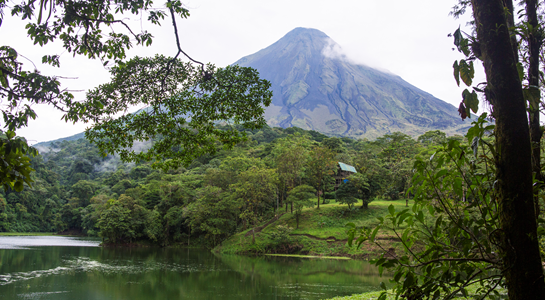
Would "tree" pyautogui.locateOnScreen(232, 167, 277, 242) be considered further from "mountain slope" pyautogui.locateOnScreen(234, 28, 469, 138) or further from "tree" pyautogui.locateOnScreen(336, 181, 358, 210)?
"mountain slope" pyautogui.locateOnScreen(234, 28, 469, 138)

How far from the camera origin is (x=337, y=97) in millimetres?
130375

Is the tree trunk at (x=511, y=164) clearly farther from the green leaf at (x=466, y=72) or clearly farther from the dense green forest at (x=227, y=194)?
the dense green forest at (x=227, y=194)

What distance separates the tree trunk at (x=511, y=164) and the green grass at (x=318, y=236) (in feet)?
66.8

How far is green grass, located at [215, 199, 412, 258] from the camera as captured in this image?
21.7 m

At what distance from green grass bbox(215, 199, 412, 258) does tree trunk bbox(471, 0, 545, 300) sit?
20.4 meters

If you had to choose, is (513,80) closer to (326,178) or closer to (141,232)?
(326,178)

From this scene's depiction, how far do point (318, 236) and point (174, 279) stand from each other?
12.4 metres

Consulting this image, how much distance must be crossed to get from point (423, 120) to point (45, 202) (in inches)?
4289

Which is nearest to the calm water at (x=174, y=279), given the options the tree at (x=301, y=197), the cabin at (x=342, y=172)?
the tree at (x=301, y=197)

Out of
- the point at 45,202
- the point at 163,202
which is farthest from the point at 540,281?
the point at 45,202

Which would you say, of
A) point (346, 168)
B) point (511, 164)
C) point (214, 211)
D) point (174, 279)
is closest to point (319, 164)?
point (346, 168)

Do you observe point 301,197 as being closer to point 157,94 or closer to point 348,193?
point 348,193

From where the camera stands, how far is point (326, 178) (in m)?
29.8

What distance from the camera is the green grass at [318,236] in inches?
855
